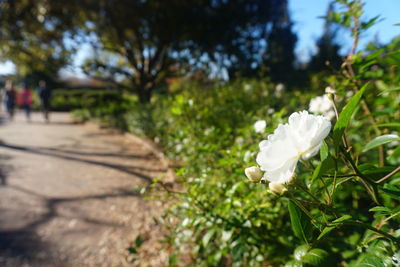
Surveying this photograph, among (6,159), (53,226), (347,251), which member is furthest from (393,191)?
(6,159)

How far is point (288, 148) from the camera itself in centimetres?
56

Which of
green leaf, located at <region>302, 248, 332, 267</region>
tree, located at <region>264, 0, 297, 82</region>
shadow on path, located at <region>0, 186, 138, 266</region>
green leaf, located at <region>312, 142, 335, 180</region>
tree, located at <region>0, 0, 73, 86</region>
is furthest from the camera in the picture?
tree, located at <region>264, 0, 297, 82</region>

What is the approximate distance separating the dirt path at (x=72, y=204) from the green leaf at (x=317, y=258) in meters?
0.97

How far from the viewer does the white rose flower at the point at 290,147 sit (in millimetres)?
537

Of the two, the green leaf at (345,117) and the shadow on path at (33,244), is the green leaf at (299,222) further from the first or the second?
the shadow on path at (33,244)

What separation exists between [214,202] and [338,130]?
3.54ft

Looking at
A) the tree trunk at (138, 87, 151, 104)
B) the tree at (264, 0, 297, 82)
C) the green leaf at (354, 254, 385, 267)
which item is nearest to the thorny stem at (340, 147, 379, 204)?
the green leaf at (354, 254, 385, 267)

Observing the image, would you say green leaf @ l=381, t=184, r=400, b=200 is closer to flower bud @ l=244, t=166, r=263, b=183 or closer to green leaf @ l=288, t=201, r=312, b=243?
green leaf @ l=288, t=201, r=312, b=243

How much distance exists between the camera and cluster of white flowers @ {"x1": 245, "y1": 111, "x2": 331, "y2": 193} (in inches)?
21.2

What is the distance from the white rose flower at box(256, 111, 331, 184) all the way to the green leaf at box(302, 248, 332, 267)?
24 centimetres

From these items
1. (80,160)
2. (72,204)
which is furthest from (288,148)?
(80,160)

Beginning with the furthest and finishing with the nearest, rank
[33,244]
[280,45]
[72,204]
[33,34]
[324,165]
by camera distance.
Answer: [280,45]
[33,34]
[72,204]
[33,244]
[324,165]

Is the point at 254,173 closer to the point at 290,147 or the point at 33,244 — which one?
the point at 290,147

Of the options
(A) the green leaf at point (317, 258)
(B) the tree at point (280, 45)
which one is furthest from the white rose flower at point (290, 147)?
(B) the tree at point (280, 45)
